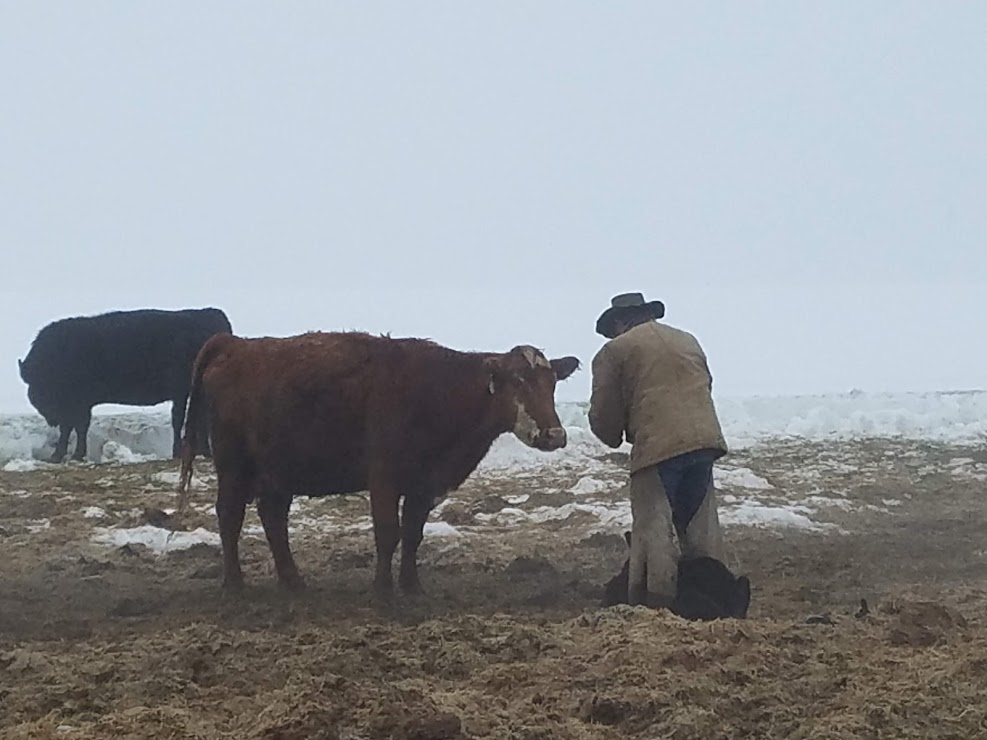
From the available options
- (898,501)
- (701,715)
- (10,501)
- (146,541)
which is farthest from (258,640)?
(898,501)

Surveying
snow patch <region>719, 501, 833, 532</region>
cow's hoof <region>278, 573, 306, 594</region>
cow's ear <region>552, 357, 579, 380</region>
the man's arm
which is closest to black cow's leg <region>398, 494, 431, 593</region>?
cow's hoof <region>278, 573, 306, 594</region>

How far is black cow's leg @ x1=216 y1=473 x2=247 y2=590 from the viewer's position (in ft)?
23.3

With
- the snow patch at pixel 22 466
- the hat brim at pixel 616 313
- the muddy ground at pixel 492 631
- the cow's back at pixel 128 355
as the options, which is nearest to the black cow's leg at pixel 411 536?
the muddy ground at pixel 492 631

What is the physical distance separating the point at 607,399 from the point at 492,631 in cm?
164

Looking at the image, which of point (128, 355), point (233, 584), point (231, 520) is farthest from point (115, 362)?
point (233, 584)

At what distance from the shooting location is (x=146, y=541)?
8.59 metres

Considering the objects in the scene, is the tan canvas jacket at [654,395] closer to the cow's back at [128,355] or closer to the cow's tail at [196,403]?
the cow's tail at [196,403]

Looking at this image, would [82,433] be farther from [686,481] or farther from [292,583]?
[686,481]

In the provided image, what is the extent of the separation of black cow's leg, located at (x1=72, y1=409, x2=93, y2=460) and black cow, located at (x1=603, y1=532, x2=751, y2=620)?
1021 cm

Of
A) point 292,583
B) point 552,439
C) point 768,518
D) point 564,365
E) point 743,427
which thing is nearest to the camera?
point 552,439

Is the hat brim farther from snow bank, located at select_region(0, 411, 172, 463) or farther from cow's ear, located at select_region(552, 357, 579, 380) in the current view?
snow bank, located at select_region(0, 411, 172, 463)

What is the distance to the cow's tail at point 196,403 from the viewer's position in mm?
7613

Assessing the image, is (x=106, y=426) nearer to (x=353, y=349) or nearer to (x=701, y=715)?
(x=353, y=349)

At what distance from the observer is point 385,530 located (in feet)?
22.6
